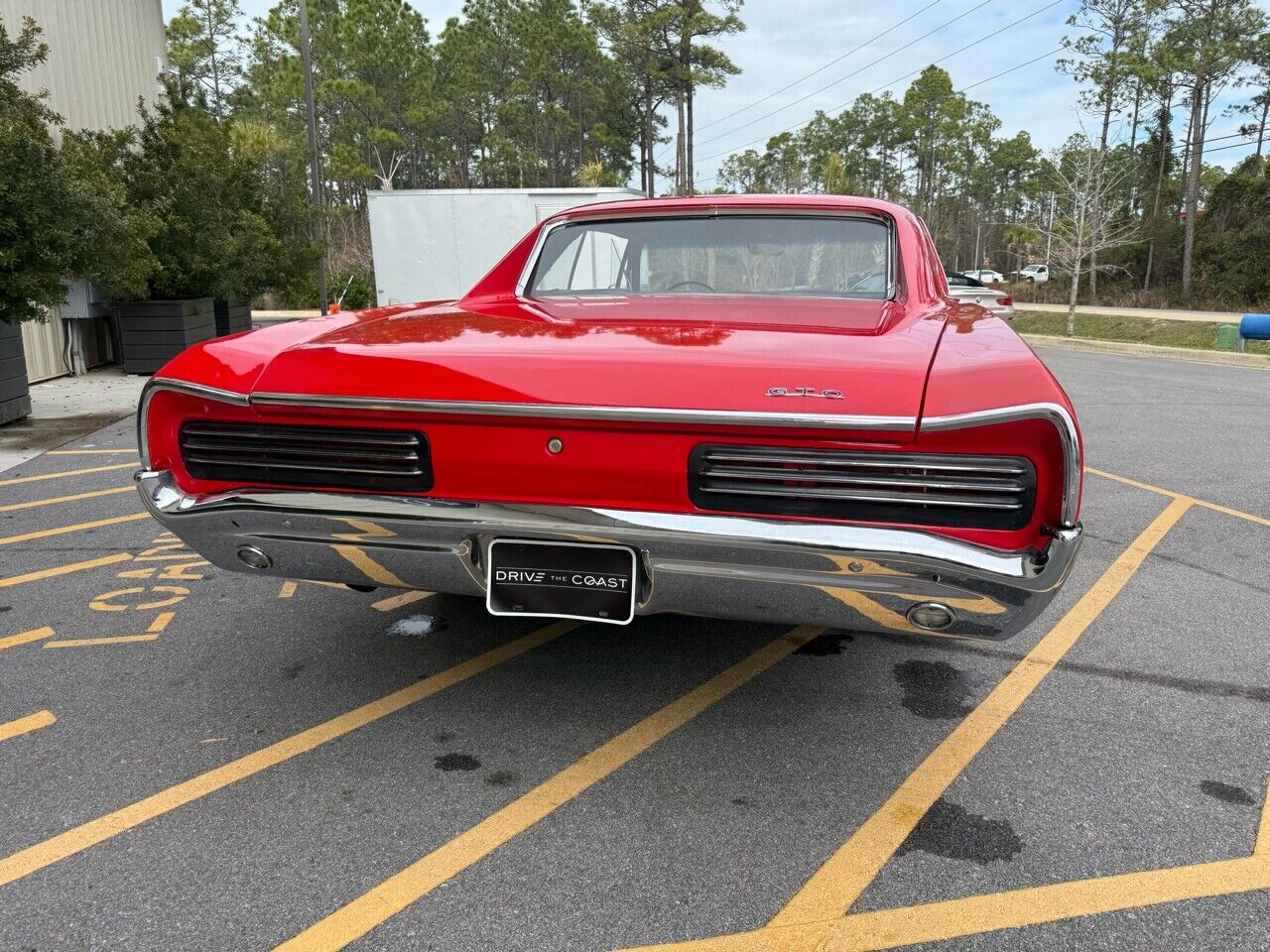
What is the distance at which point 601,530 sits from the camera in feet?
7.56

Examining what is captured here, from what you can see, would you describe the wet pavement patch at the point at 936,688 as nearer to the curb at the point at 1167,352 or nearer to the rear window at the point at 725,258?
the rear window at the point at 725,258

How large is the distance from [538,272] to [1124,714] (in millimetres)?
2644

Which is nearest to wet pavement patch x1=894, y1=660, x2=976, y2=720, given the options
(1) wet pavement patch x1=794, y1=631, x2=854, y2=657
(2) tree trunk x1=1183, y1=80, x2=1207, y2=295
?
(1) wet pavement patch x1=794, y1=631, x2=854, y2=657

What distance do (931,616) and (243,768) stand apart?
6.35 ft

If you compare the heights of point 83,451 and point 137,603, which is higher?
point 83,451

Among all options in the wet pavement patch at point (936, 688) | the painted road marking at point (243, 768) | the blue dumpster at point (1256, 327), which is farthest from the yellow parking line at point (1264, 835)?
the blue dumpster at point (1256, 327)

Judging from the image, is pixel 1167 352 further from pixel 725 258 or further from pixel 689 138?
pixel 689 138

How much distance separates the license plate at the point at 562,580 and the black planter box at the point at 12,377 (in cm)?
782

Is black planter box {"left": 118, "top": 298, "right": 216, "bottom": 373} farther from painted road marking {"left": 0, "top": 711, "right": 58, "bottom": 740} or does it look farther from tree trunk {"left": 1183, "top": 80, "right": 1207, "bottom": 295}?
tree trunk {"left": 1183, "top": 80, "right": 1207, "bottom": 295}

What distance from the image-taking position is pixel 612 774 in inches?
102

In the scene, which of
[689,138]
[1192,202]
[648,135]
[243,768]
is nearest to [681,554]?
[243,768]

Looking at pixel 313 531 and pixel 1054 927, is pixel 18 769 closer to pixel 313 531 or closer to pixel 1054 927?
pixel 313 531

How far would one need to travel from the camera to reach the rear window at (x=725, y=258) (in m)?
3.40

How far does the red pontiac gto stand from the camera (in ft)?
6.97
